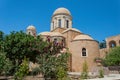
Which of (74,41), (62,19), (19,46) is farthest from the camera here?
(62,19)

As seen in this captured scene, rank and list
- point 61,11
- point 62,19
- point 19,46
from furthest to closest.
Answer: point 61,11, point 62,19, point 19,46

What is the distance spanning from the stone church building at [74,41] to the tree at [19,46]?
399 centimetres

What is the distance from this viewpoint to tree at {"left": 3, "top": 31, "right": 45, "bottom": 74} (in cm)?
1877

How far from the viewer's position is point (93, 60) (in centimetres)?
2647

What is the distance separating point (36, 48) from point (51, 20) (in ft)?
51.5

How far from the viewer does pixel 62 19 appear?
105 feet

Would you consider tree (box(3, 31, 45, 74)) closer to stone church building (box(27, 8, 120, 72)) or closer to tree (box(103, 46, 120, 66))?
stone church building (box(27, 8, 120, 72))

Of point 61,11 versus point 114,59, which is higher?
point 61,11

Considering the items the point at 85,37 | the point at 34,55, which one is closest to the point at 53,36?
the point at 85,37

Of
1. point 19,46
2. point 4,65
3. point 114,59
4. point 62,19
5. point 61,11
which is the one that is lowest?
point 4,65

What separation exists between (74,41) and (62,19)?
20.6 ft

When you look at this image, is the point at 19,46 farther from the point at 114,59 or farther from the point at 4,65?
the point at 114,59

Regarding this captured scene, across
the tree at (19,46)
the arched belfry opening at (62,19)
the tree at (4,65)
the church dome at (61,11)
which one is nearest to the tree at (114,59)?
the arched belfry opening at (62,19)

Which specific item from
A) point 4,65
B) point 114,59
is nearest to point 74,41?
point 114,59
